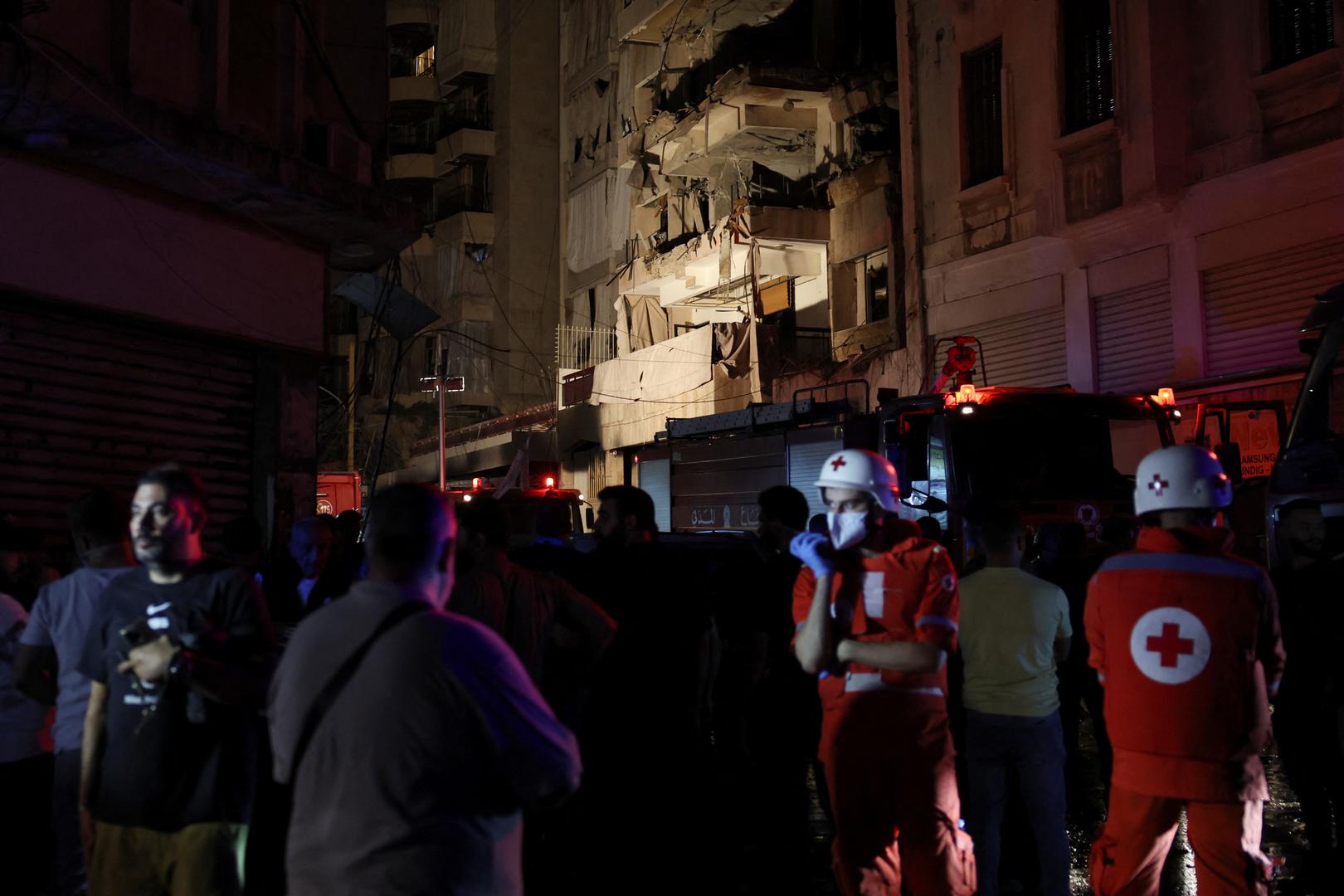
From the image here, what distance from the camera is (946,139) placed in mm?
22109

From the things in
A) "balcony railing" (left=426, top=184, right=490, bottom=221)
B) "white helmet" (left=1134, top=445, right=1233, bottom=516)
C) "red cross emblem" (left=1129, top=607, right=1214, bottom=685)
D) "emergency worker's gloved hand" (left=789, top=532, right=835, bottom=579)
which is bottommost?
"red cross emblem" (left=1129, top=607, right=1214, bottom=685)

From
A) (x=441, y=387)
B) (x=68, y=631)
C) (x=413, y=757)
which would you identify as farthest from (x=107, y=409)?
(x=441, y=387)

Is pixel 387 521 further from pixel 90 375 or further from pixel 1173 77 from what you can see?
pixel 1173 77

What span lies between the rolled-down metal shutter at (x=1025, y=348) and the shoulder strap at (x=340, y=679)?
1743 centimetres

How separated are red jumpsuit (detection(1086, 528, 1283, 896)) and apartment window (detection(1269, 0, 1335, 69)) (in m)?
13.8

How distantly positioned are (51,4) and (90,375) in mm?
2944

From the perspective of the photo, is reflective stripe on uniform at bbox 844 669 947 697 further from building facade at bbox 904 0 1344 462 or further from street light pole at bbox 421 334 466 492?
street light pole at bbox 421 334 466 492

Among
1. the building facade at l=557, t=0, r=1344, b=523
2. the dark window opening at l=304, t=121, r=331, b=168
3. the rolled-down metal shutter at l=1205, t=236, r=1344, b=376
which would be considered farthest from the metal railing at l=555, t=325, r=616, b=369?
the dark window opening at l=304, t=121, r=331, b=168

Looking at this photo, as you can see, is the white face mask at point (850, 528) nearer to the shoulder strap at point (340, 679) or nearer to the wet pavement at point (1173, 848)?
the shoulder strap at point (340, 679)

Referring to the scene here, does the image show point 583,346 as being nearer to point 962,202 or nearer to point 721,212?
point 721,212

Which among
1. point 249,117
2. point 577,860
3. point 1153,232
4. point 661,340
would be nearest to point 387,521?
point 577,860

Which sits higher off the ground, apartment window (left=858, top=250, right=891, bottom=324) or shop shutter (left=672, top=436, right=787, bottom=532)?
apartment window (left=858, top=250, right=891, bottom=324)

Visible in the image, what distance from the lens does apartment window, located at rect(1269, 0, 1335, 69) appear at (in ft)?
53.3

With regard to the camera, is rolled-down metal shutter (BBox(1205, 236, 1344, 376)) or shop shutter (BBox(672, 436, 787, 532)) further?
rolled-down metal shutter (BBox(1205, 236, 1344, 376))
